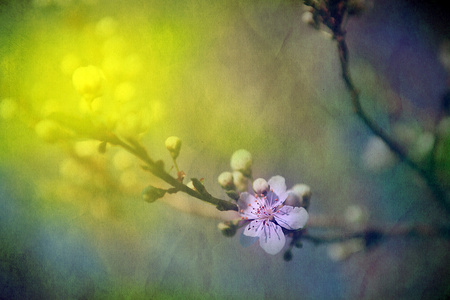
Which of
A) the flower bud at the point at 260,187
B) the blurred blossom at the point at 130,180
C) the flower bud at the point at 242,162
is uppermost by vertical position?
the flower bud at the point at 242,162

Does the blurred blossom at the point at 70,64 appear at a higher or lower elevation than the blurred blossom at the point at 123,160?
higher

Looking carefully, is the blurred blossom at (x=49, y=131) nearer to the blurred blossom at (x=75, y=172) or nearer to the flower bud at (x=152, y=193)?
the blurred blossom at (x=75, y=172)

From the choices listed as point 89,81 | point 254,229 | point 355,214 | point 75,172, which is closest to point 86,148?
point 75,172

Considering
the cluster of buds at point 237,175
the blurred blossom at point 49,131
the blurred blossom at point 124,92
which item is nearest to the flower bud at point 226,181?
the cluster of buds at point 237,175

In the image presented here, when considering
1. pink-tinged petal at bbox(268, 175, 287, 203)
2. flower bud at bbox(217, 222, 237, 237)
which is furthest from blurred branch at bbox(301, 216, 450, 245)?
flower bud at bbox(217, 222, 237, 237)

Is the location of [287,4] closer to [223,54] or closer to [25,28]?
[223,54]

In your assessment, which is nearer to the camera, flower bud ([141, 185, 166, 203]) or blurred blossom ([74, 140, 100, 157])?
flower bud ([141, 185, 166, 203])

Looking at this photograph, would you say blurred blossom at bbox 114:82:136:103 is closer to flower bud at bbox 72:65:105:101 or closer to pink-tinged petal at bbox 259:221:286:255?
flower bud at bbox 72:65:105:101
